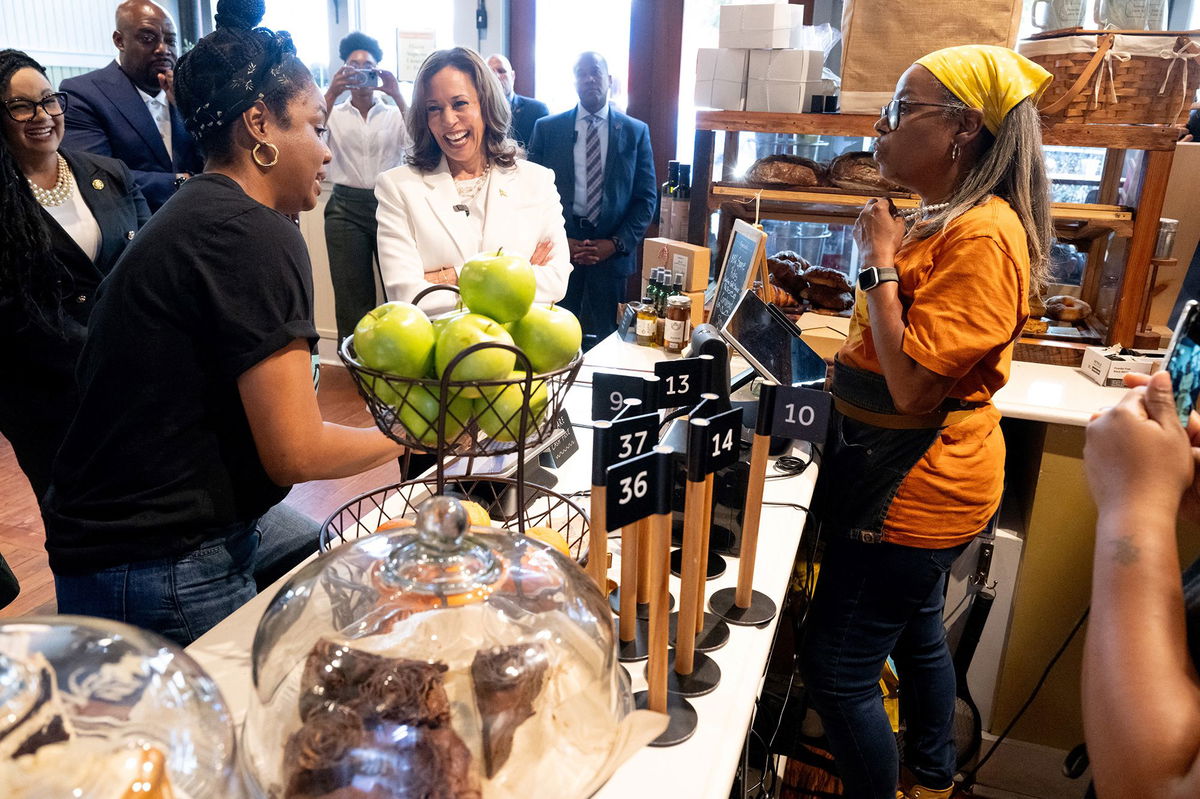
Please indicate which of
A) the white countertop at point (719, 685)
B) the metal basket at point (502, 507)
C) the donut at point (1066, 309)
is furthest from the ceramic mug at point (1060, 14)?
the metal basket at point (502, 507)

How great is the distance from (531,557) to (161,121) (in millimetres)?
3298

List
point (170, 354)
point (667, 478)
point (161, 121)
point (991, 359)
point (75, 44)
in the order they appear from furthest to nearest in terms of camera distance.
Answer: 1. point (75, 44)
2. point (161, 121)
3. point (991, 359)
4. point (170, 354)
5. point (667, 478)

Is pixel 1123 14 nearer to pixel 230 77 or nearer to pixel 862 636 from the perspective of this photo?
pixel 862 636

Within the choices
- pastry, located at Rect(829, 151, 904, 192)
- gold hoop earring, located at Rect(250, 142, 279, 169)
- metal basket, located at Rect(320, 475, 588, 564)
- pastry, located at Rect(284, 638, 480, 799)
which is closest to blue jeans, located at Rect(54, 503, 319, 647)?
metal basket, located at Rect(320, 475, 588, 564)

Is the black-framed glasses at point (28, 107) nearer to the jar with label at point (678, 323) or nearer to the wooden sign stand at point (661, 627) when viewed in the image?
the jar with label at point (678, 323)

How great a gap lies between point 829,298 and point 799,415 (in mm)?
1708

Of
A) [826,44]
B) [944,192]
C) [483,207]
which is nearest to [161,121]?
[483,207]

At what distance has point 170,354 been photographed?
1225 mm

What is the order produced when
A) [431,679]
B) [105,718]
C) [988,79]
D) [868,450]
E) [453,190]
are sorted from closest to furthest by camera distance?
[105,718], [431,679], [988,79], [868,450], [453,190]

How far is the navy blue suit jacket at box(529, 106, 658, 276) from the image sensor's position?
434 centimetres

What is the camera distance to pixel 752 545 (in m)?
1.23

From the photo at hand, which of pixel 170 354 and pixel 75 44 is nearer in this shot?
pixel 170 354

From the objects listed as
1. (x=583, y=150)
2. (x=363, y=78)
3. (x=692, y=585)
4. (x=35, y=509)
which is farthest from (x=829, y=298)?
(x=35, y=509)

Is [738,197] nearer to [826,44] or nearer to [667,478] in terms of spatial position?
[826,44]
